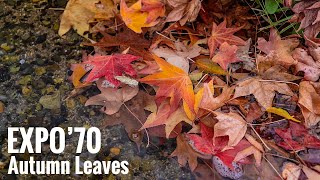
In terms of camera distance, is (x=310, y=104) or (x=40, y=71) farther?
(x=40, y=71)

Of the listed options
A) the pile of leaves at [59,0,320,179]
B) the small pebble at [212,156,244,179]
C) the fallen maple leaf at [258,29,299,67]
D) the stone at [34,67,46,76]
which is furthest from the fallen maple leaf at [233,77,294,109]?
the stone at [34,67,46,76]

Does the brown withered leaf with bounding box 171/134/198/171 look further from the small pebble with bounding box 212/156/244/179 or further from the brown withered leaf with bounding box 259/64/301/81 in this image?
the brown withered leaf with bounding box 259/64/301/81

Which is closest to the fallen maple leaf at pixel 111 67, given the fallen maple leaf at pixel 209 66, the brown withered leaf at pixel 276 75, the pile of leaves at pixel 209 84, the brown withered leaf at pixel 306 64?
the pile of leaves at pixel 209 84

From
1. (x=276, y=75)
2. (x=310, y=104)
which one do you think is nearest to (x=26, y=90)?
(x=276, y=75)

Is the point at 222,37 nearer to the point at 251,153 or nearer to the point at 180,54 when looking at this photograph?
the point at 180,54

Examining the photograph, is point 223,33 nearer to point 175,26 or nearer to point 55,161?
point 175,26

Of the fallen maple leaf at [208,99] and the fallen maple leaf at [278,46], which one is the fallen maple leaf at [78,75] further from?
the fallen maple leaf at [278,46]
